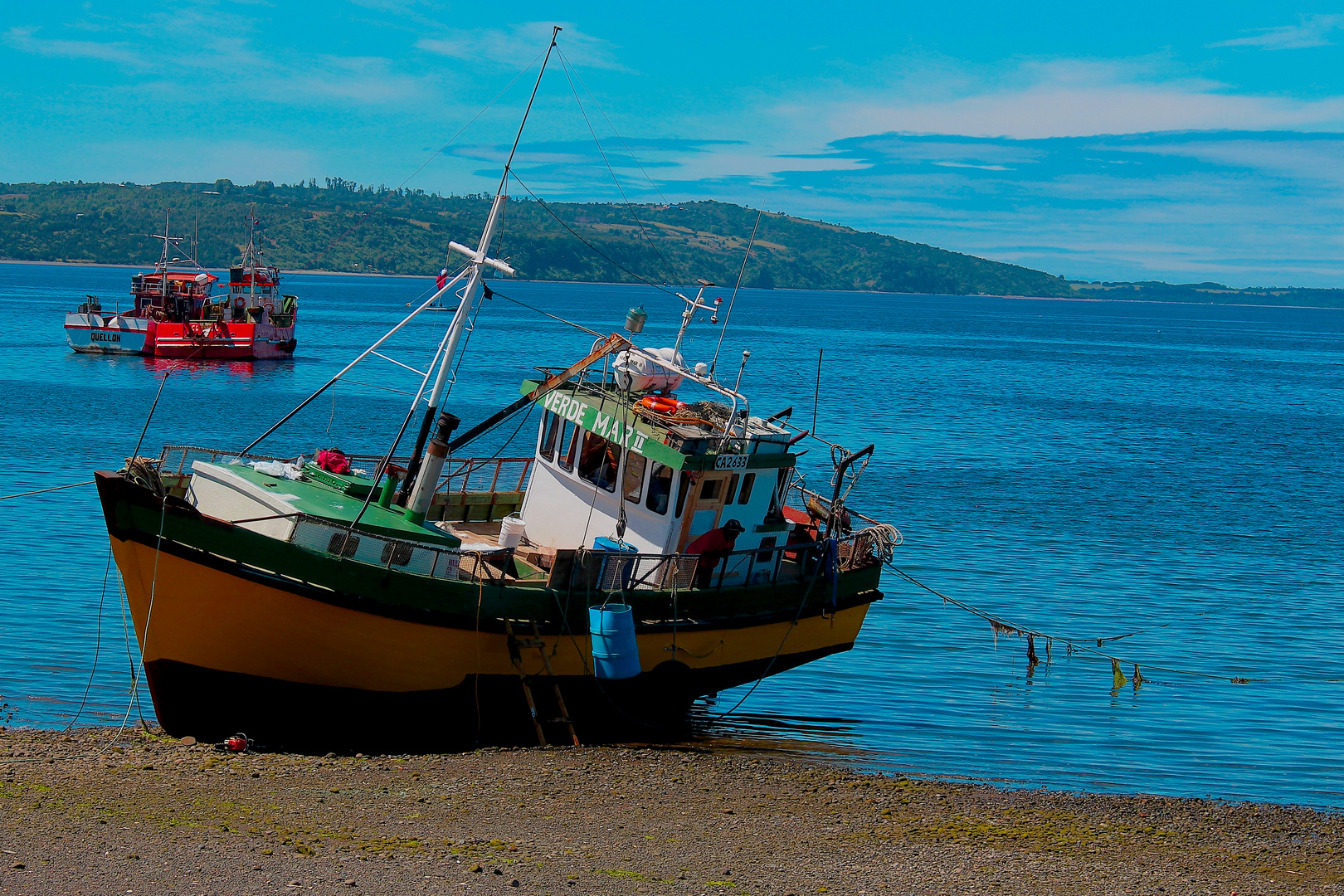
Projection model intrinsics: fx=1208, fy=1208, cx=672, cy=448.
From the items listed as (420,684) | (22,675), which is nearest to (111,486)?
(420,684)

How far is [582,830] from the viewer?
39.0 ft

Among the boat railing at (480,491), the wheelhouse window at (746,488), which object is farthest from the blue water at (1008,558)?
the boat railing at (480,491)

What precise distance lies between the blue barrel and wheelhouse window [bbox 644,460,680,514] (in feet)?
6.10

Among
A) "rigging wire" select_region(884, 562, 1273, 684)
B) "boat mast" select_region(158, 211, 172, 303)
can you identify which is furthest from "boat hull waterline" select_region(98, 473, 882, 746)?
"boat mast" select_region(158, 211, 172, 303)

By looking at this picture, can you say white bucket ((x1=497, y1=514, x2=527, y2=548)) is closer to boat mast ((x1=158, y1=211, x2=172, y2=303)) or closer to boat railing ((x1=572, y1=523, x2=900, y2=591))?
boat railing ((x1=572, y1=523, x2=900, y2=591))

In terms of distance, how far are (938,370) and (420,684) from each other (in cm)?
8072

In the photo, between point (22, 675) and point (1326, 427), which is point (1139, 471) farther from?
point (22, 675)

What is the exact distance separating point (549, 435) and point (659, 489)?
2223 mm

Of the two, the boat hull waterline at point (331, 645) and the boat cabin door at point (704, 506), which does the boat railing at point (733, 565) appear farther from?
the boat cabin door at point (704, 506)

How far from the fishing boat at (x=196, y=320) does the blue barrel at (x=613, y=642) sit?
2399 inches

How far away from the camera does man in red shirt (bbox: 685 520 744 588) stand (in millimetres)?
16641

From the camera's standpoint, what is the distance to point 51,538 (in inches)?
1001

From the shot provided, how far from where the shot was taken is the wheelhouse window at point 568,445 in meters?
17.7

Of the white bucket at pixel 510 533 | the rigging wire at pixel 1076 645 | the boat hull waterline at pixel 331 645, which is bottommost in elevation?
the rigging wire at pixel 1076 645
